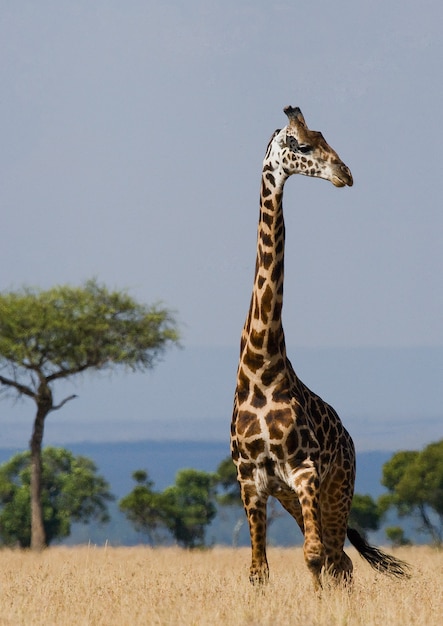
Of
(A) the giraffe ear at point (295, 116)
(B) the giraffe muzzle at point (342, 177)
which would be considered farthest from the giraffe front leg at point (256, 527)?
(A) the giraffe ear at point (295, 116)

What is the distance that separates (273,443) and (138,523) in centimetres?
3679

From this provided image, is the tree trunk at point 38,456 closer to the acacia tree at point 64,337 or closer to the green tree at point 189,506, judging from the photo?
the acacia tree at point 64,337

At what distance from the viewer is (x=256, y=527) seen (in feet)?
34.5

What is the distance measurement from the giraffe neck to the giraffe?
0.01m

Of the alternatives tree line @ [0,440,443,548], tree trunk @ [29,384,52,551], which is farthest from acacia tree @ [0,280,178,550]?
tree line @ [0,440,443,548]

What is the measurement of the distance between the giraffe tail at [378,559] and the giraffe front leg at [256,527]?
2700 millimetres

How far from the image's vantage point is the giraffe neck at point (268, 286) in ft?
34.9

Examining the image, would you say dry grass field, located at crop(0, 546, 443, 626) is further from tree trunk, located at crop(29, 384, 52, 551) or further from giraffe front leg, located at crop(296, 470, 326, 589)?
tree trunk, located at crop(29, 384, 52, 551)

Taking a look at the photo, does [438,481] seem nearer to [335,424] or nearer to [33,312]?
[33,312]

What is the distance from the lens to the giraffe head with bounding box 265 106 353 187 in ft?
33.0

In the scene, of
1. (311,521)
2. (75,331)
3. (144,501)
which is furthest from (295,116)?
(144,501)

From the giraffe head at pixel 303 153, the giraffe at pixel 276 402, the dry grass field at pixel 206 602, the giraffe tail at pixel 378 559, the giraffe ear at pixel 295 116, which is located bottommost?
the dry grass field at pixel 206 602

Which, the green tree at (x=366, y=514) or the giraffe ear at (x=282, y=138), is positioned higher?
the giraffe ear at (x=282, y=138)

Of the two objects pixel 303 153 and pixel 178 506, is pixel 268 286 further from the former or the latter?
pixel 178 506
